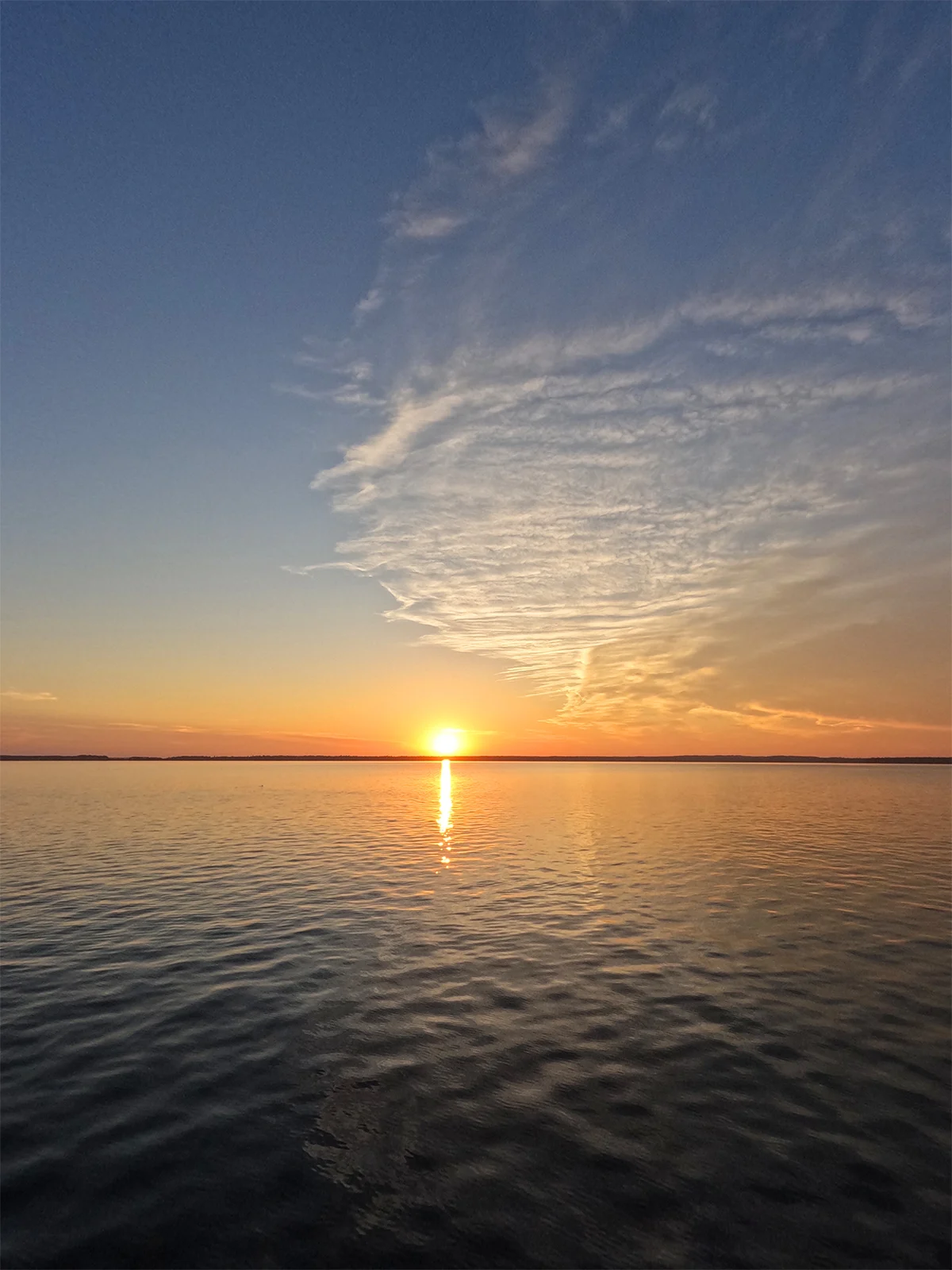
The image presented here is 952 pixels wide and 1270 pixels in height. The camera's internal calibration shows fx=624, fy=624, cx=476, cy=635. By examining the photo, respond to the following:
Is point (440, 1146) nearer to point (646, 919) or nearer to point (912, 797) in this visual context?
point (646, 919)

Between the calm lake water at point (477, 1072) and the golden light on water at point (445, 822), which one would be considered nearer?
the calm lake water at point (477, 1072)

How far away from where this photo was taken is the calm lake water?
338 inches

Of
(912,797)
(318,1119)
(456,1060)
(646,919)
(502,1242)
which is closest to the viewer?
(502,1242)

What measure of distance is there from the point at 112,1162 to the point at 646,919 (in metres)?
19.5

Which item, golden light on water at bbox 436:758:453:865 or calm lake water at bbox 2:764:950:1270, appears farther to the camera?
golden light on water at bbox 436:758:453:865

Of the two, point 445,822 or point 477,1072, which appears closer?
point 477,1072

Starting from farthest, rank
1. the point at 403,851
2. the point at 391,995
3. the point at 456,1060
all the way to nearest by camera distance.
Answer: the point at 403,851
the point at 391,995
the point at 456,1060

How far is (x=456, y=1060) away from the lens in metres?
13.4

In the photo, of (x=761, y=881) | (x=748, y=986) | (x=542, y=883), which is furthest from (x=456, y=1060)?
(x=761, y=881)

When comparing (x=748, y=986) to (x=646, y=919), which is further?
(x=646, y=919)

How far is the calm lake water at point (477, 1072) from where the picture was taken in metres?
8.59

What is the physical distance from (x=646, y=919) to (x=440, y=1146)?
1628 cm

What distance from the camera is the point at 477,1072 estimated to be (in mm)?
12852

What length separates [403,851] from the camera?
43.1m
